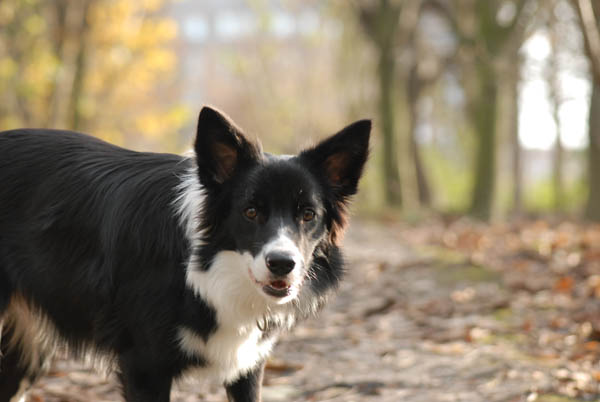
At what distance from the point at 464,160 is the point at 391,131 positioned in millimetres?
10947

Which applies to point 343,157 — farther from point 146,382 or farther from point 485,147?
point 485,147

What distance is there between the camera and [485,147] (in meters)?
16.6

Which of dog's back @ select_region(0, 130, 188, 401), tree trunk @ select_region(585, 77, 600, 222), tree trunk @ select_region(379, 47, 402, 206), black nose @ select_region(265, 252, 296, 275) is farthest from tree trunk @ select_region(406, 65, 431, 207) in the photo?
black nose @ select_region(265, 252, 296, 275)

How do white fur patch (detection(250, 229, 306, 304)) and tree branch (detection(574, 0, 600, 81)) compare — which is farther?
tree branch (detection(574, 0, 600, 81))

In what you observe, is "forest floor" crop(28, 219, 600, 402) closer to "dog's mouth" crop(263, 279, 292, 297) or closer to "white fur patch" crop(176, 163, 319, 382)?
"white fur patch" crop(176, 163, 319, 382)

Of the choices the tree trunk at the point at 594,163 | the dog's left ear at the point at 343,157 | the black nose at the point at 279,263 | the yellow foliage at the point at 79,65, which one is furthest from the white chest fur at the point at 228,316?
the tree trunk at the point at 594,163

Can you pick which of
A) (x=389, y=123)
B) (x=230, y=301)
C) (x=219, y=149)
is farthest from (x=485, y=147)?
(x=230, y=301)

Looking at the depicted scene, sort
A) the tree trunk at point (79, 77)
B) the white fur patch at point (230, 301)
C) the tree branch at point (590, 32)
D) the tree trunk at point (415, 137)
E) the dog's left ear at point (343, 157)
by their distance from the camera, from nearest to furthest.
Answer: the white fur patch at point (230, 301) < the dog's left ear at point (343, 157) < the tree branch at point (590, 32) < the tree trunk at point (79, 77) < the tree trunk at point (415, 137)

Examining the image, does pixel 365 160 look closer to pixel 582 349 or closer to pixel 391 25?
pixel 582 349

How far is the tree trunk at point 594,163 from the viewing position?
1452cm

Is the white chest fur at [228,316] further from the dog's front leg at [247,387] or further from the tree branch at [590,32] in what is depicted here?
the tree branch at [590,32]

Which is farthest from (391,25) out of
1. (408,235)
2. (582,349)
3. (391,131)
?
(582,349)

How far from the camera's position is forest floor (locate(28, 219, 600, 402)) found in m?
5.10

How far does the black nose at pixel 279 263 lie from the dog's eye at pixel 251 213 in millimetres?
307
